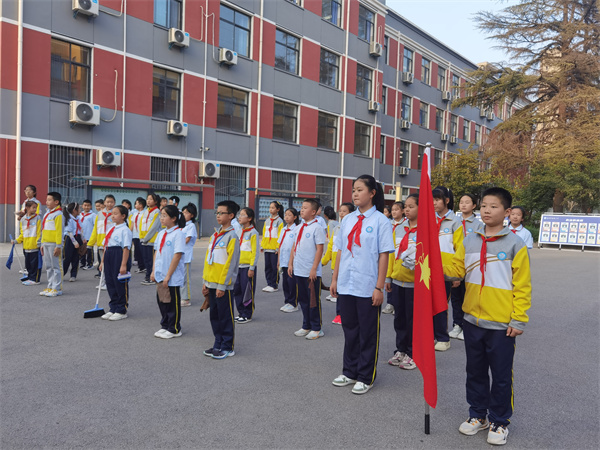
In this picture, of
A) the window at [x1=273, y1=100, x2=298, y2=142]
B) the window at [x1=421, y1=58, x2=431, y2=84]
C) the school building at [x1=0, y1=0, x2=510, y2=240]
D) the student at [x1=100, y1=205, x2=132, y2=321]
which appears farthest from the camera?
the window at [x1=421, y1=58, x2=431, y2=84]

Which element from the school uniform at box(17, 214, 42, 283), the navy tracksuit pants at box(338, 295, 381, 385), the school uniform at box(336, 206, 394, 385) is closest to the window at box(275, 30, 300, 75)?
the school uniform at box(17, 214, 42, 283)

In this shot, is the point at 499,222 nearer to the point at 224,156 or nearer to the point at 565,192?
the point at 224,156

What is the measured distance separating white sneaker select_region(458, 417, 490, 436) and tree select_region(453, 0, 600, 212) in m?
23.7

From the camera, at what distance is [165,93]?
1775 cm

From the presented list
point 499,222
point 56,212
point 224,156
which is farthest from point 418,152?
point 499,222

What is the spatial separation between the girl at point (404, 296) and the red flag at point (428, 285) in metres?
1.54

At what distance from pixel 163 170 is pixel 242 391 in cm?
1515

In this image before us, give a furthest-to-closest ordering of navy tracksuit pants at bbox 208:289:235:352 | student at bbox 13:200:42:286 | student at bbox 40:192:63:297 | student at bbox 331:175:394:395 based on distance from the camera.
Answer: student at bbox 13:200:42:286, student at bbox 40:192:63:297, navy tracksuit pants at bbox 208:289:235:352, student at bbox 331:175:394:395

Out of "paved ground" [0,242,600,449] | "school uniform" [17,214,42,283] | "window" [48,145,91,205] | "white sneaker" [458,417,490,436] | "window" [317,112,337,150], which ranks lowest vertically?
"paved ground" [0,242,600,449]

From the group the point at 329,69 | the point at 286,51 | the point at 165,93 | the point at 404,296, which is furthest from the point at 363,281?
the point at 329,69

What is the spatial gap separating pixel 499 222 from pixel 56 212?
7.24m

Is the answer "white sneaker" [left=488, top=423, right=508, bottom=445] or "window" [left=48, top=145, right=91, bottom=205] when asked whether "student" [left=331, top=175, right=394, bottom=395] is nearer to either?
"white sneaker" [left=488, top=423, right=508, bottom=445]

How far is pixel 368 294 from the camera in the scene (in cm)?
409

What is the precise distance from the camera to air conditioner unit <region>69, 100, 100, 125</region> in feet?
48.4
